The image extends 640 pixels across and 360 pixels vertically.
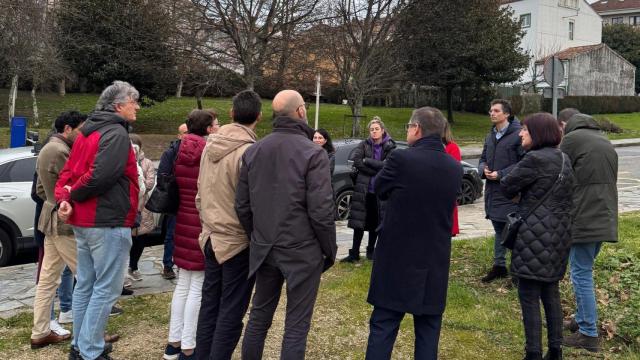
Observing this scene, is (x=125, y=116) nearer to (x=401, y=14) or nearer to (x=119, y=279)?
(x=119, y=279)

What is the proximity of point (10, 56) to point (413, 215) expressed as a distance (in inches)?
772

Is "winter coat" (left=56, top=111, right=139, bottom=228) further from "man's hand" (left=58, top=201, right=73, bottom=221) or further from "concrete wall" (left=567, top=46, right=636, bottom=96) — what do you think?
"concrete wall" (left=567, top=46, right=636, bottom=96)

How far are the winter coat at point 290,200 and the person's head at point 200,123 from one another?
0.99m

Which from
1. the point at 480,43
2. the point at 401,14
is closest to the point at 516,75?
the point at 480,43

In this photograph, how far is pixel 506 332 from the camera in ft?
16.2

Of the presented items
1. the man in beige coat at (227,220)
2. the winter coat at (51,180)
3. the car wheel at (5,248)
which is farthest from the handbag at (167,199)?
the car wheel at (5,248)

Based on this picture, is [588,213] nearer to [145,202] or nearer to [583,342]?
[583,342]

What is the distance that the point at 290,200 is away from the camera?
3.44m

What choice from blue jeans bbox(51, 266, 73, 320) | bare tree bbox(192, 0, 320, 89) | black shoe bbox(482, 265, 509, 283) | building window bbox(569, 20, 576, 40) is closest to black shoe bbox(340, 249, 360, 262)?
black shoe bbox(482, 265, 509, 283)

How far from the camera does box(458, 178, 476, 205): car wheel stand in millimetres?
11977

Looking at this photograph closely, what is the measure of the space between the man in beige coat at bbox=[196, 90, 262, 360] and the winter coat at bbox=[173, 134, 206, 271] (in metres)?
0.29

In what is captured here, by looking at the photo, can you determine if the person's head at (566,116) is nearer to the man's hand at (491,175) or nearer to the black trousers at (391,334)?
the man's hand at (491,175)

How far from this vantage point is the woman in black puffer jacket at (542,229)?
408cm

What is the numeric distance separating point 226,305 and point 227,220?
1.87 feet
